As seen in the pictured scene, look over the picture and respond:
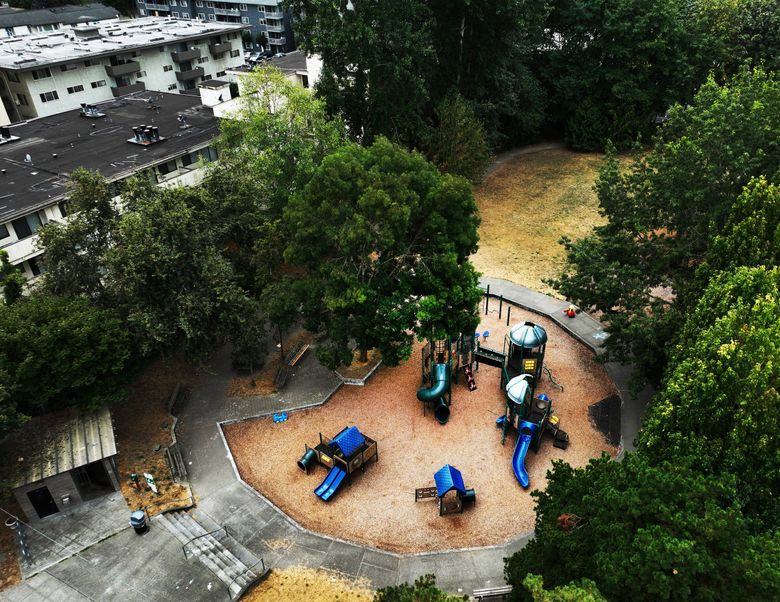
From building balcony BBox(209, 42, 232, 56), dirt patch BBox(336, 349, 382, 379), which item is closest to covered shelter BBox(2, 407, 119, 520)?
dirt patch BBox(336, 349, 382, 379)

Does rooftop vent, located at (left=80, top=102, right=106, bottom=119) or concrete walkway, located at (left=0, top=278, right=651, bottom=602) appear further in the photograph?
rooftop vent, located at (left=80, top=102, right=106, bottom=119)

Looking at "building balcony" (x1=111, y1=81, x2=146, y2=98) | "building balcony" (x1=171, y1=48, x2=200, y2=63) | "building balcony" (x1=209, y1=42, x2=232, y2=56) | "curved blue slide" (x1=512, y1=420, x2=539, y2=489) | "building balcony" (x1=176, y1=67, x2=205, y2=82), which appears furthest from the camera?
"building balcony" (x1=209, y1=42, x2=232, y2=56)

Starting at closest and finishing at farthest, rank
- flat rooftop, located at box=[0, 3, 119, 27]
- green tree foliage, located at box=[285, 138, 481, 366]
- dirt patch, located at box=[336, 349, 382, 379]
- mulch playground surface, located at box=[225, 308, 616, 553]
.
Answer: mulch playground surface, located at box=[225, 308, 616, 553], green tree foliage, located at box=[285, 138, 481, 366], dirt patch, located at box=[336, 349, 382, 379], flat rooftop, located at box=[0, 3, 119, 27]

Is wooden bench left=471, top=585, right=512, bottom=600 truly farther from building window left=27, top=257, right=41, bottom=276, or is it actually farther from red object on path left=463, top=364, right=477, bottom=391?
building window left=27, top=257, right=41, bottom=276

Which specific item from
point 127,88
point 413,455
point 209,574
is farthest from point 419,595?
point 127,88

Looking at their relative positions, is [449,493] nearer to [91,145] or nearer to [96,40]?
[91,145]
